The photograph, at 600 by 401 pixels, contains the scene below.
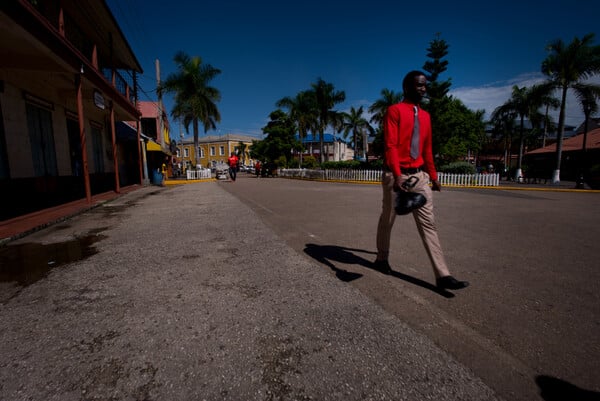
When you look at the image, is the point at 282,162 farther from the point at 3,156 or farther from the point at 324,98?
the point at 3,156

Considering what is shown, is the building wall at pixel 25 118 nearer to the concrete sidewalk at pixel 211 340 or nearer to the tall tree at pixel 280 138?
the concrete sidewalk at pixel 211 340

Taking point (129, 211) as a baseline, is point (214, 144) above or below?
above

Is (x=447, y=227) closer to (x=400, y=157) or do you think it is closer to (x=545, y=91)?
(x=400, y=157)

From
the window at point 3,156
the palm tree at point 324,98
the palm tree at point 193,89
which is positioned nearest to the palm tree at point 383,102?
the palm tree at point 324,98

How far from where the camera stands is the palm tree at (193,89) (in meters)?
27.8

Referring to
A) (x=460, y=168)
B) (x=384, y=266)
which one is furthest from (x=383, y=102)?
(x=384, y=266)

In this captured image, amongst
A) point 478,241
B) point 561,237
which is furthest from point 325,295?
point 561,237

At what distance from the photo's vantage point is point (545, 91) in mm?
23391

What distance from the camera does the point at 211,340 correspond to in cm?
192

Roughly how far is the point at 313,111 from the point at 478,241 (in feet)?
120

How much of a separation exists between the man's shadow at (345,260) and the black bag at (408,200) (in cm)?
83

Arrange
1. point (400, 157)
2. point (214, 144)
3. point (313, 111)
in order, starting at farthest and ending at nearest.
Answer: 1. point (214, 144)
2. point (313, 111)
3. point (400, 157)

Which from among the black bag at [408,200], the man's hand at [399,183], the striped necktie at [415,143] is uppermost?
the striped necktie at [415,143]

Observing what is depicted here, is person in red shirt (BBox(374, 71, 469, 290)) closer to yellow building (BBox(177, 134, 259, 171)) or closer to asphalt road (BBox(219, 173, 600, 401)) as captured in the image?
asphalt road (BBox(219, 173, 600, 401))
